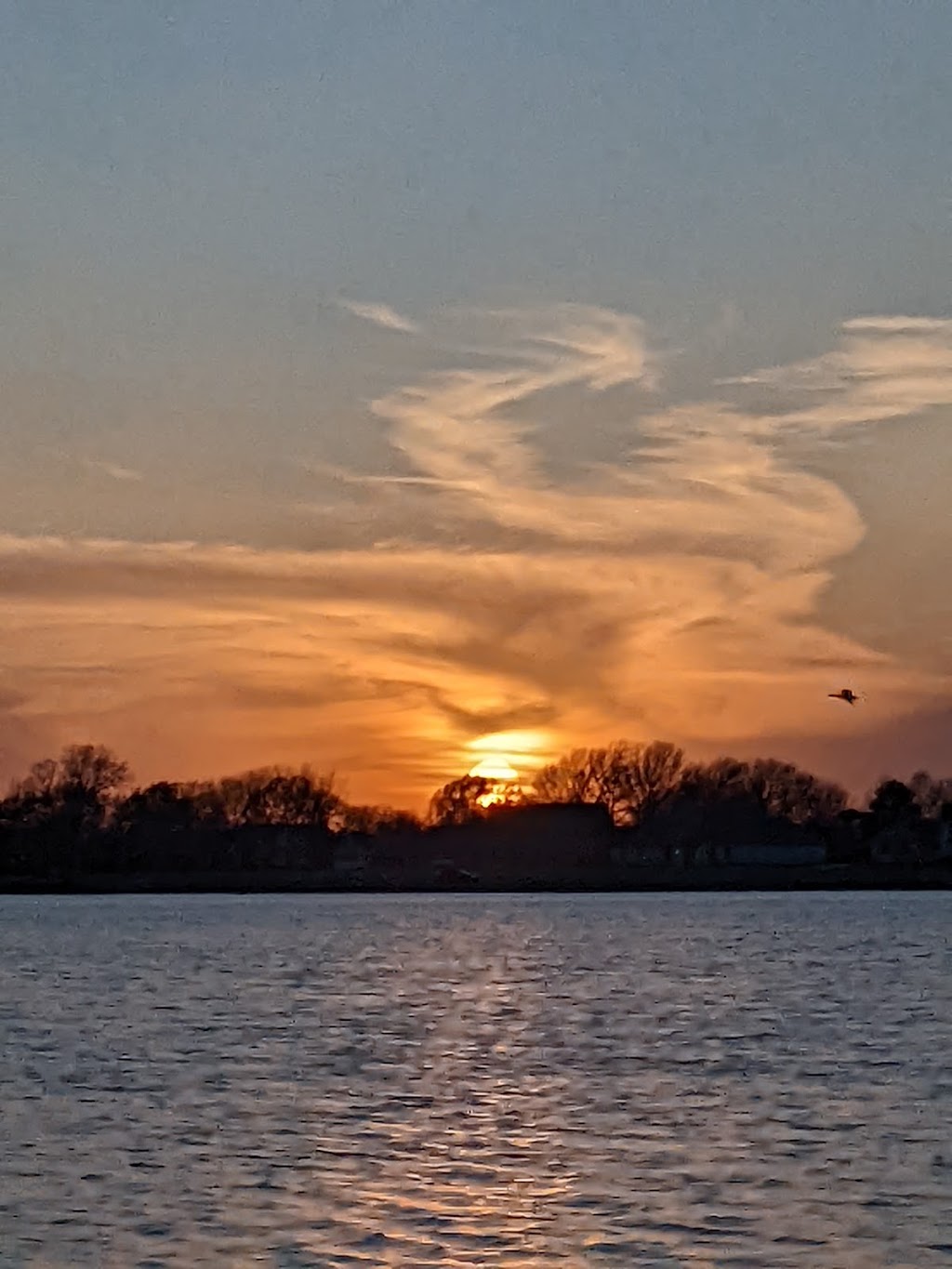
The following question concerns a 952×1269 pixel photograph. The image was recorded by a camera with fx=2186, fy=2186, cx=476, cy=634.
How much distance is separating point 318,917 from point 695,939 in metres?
58.7

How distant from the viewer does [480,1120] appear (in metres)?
30.2

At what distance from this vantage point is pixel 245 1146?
2758cm

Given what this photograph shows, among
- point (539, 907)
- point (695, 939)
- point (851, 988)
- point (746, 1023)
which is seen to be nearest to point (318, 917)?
point (539, 907)

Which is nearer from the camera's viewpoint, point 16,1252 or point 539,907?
point 16,1252

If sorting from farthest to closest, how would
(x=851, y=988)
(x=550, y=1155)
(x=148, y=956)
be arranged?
(x=148, y=956) < (x=851, y=988) < (x=550, y=1155)

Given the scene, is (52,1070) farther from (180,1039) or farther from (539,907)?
(539,907)

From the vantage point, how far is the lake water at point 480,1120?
21.3m

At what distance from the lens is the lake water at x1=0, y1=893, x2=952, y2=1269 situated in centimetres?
2131

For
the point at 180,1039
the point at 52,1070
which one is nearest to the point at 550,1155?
the point at 52,1070

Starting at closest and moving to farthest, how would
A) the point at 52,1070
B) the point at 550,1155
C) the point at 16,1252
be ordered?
1. the point at 16,1252
2. the point at 550,1155
3. the point at 52,1070

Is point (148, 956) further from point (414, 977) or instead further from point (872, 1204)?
point (872, 1204)

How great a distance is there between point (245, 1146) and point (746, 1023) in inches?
899

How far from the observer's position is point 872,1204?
905 inches

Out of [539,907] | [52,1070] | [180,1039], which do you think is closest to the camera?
[52,1070]
